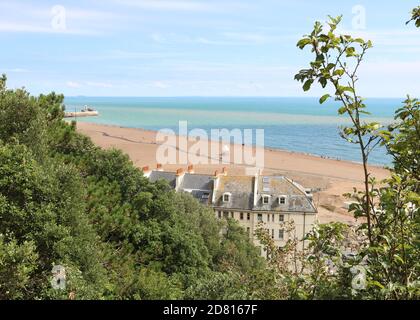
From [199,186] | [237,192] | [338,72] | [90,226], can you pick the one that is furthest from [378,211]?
[199,186]

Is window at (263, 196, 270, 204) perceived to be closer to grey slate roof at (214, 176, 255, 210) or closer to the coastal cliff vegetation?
grey slate roof at (214, 176, 255, 210)

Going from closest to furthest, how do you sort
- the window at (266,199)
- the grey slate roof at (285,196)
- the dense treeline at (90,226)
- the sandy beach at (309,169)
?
the dense treeline at (90,226)
the grey slate roof at (285,196)
the window at (266,199)
the sandy beach at (309,169)

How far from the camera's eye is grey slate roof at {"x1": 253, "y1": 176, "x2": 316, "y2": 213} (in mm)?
32781

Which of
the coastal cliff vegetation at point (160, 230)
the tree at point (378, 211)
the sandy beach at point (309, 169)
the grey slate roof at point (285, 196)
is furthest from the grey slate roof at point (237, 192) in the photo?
the tree at point (378, 211)

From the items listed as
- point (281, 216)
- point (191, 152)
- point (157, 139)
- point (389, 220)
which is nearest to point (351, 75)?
point (389, 220)

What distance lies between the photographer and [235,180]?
35.5 meters

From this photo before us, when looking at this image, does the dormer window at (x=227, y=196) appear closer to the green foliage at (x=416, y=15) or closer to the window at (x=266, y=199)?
the window at (x=266, y=199)

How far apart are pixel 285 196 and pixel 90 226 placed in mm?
21768

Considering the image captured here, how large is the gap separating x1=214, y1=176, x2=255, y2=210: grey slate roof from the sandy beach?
35.5 feet

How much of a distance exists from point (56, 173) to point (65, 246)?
7.90 feet

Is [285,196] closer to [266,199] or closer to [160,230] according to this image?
[266,199]

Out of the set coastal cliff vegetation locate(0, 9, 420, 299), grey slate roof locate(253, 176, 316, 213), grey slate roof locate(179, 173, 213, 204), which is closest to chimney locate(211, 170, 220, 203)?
grey slate roof locate(179, 173, 213, 204)

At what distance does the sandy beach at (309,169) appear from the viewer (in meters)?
49.5

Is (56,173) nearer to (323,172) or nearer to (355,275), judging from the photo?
(355,275)
